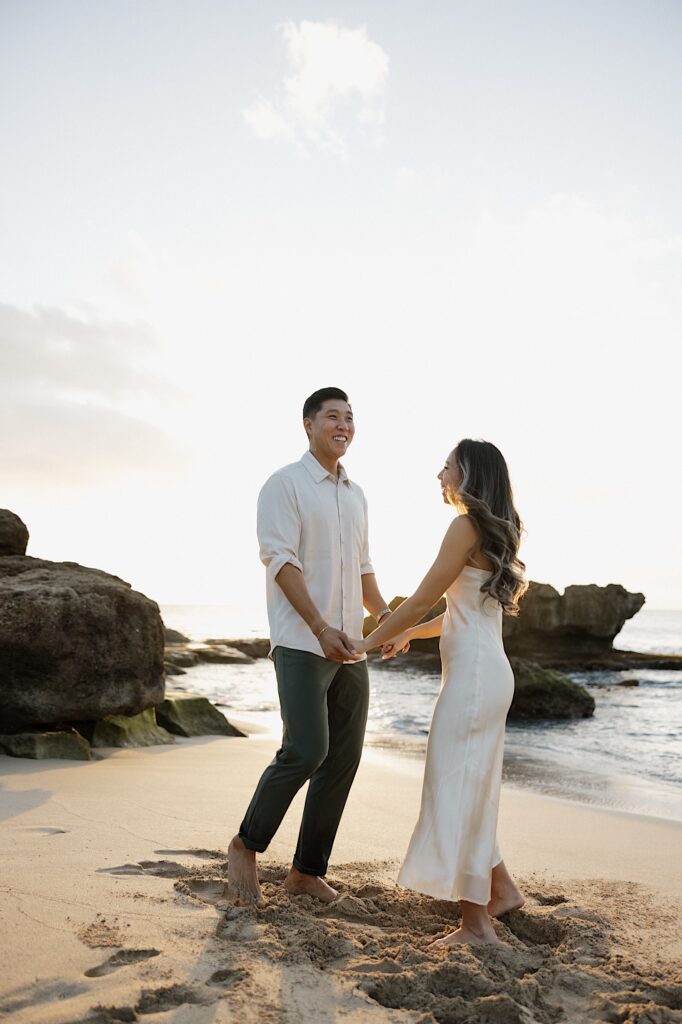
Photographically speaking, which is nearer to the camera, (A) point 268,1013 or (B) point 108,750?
(A) point 268,1013

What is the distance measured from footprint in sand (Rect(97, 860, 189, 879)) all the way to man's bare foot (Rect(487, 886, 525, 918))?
148 cm

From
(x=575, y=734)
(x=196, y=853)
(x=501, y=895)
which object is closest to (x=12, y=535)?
(x=196, y=853)

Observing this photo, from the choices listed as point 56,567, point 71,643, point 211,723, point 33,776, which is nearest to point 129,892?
point 33,776

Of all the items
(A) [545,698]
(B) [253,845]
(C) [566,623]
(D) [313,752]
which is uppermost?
(C) [566,623]

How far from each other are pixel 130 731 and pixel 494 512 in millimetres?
5590

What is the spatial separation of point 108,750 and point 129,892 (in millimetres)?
4218

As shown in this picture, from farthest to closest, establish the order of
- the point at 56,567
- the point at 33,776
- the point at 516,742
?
the point at 516,742 < the point at 56,567 < the point at 33,776

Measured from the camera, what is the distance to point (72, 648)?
714 cm

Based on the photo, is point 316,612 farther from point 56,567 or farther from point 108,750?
point 56,567

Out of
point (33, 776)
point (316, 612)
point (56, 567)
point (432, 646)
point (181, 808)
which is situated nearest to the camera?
point (316, 612)

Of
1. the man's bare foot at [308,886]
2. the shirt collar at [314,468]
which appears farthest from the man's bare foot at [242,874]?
the shirt collar at [314,468]

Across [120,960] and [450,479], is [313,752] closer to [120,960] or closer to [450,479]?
[120,960]

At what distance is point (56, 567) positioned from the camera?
8.12m

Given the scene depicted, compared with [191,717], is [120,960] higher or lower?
lower
